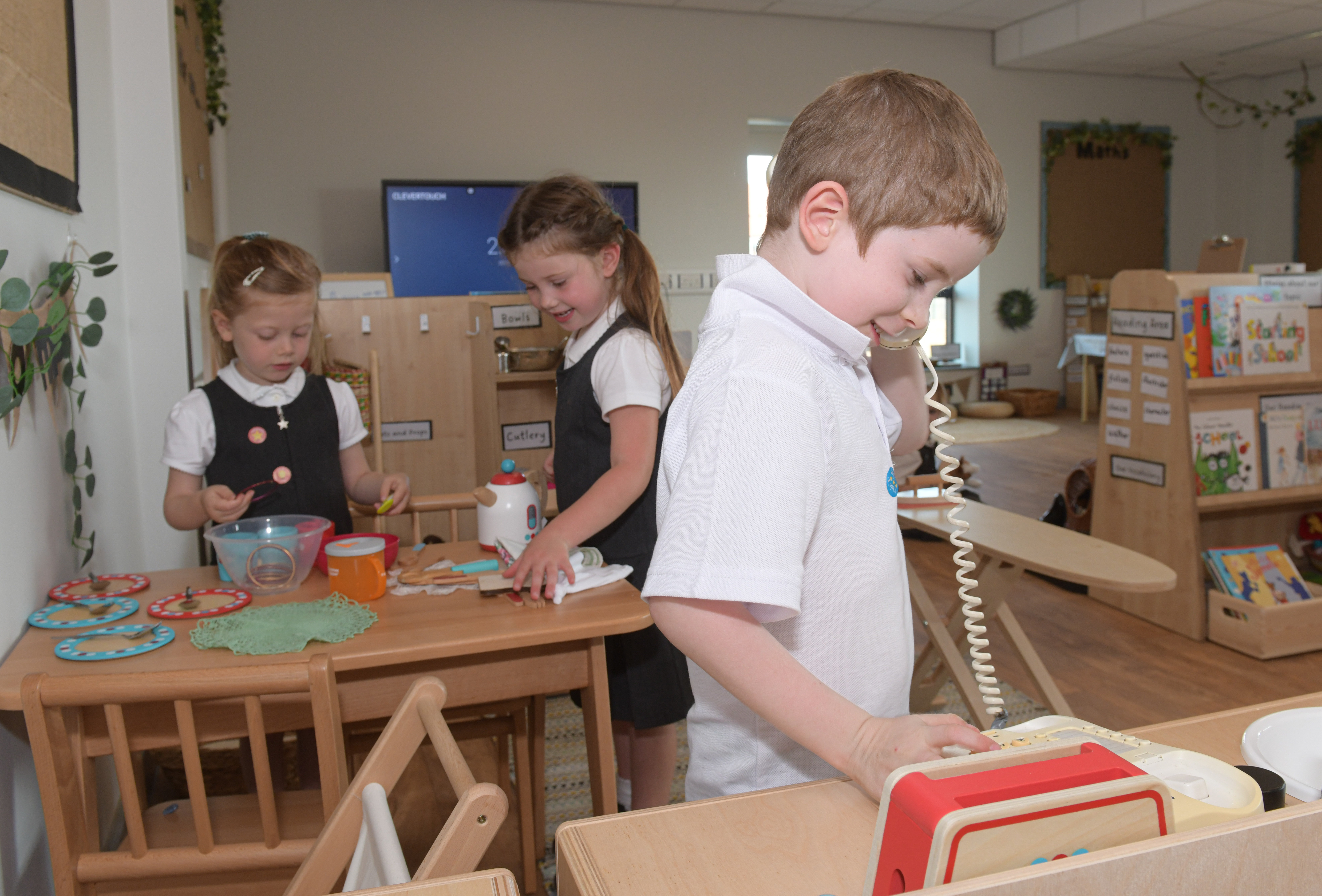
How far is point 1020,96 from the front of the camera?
7766mm

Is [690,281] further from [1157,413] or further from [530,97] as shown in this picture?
[1157,413]

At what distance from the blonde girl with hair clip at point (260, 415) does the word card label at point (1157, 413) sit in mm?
2522

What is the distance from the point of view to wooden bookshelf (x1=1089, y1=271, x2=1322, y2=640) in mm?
3059

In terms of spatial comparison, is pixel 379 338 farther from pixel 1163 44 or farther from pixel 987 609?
pixel 1163 44

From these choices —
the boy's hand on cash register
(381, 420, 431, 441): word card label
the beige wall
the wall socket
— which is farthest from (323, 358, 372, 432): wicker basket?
the wall socket

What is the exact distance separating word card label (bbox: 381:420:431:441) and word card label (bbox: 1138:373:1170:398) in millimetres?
2473

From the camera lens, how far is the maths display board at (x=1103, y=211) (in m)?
8.09

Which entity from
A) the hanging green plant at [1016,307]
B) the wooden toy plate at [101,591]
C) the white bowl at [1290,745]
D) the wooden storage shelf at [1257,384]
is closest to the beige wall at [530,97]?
the hanging green plant at [1016,307]

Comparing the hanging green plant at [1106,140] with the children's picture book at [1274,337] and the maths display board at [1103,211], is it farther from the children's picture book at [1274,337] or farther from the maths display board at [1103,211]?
the children's picture book at [1274,337]

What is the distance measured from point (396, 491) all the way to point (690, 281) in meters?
4.91

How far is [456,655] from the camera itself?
1.29 meters

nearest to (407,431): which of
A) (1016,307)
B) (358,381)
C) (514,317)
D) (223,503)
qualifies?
(358,381)

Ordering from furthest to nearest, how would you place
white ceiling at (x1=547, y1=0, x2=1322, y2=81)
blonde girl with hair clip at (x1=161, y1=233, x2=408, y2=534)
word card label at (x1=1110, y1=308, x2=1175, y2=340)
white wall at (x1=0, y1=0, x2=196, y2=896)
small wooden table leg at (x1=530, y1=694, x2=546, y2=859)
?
white ceiling at (x1=547, y1=0, x2=1322, y2=81)
word card label at (x1=1110, y1=308, x2=1175, y2=340)
small wooden table leg at (x1=530, y1=694, x2=546, y2=859)
blonde girl with hair clip at (x1=161, y1=233, x2=408, y2=534)
white wall at (x1=0, y1=0, x2=196, y2=896)

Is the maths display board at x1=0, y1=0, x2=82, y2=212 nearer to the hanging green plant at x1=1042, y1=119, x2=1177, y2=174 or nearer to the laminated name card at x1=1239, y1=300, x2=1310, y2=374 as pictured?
the laminated name card at x1=1239, y1=300, x2=1310, y2=374
